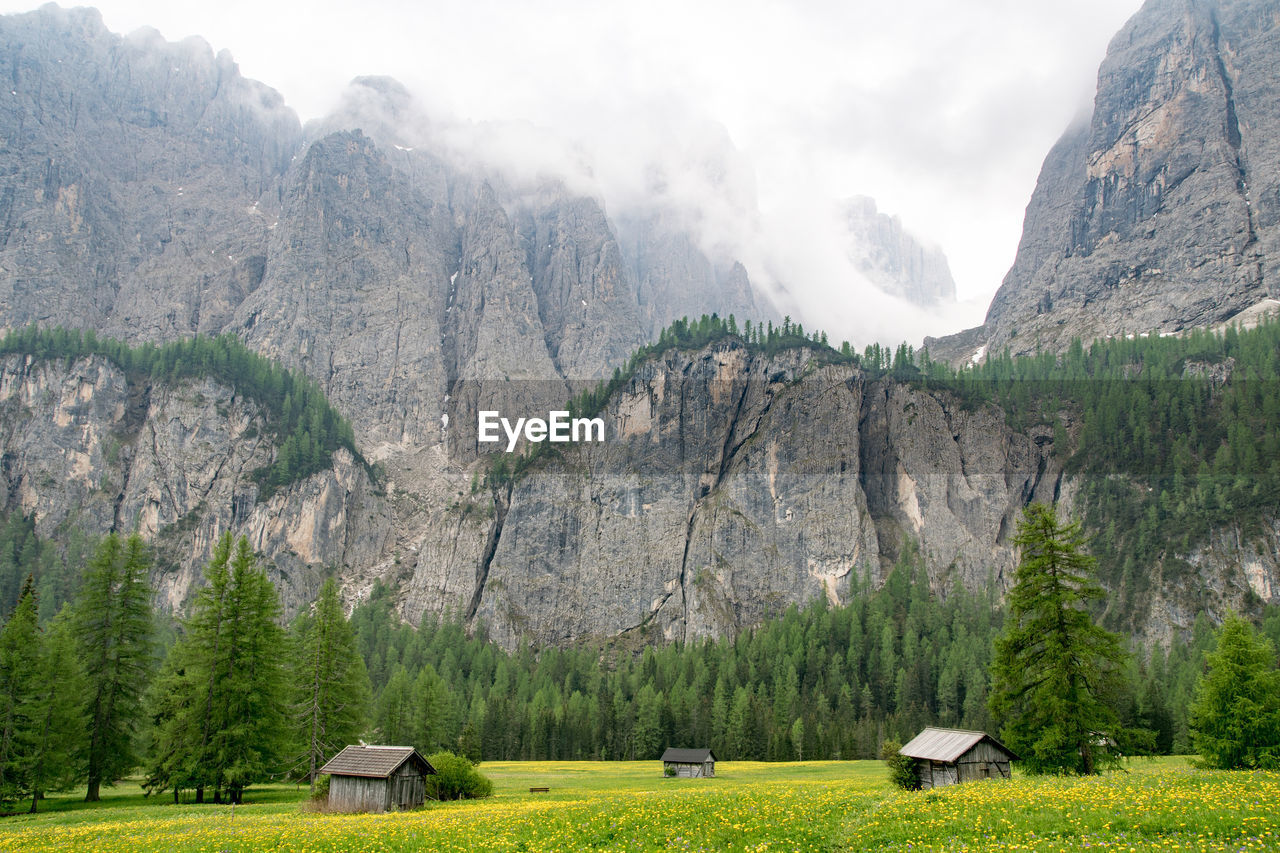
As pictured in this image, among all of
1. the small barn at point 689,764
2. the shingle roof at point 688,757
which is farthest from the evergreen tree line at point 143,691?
the shingle roof at point 688,757

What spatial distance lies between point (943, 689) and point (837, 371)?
93994mm

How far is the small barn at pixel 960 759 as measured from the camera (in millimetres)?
37531

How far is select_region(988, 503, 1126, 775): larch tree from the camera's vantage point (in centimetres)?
3497

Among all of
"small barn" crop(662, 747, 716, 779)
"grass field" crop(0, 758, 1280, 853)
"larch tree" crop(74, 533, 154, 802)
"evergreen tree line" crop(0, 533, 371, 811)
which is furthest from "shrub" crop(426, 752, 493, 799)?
"small barn" crop(662, 747, 716, 779)

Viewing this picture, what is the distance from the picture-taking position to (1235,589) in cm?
12694

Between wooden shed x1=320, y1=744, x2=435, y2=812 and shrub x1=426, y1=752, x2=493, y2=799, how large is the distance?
6.25m

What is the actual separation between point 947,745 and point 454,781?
2683 centimetres

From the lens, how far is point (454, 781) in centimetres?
4728

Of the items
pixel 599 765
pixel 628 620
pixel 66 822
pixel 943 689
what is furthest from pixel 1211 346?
pixel 66 822

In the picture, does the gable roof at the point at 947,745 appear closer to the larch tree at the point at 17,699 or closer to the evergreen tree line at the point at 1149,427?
the larch tree at the point at 17,699

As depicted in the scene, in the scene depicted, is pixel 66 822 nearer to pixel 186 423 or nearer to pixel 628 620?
pixel 628 620

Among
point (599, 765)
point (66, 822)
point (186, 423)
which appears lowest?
point (599, 765)

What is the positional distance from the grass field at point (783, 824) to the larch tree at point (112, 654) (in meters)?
8.19

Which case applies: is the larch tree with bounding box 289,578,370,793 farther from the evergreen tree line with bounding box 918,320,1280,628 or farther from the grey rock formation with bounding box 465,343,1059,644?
the evergreen tree line with bounding box 918,320,1280,628
